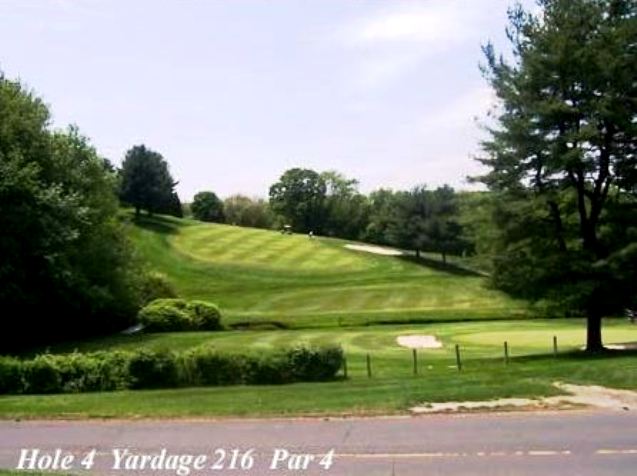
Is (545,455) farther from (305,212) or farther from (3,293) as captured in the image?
(305,212)

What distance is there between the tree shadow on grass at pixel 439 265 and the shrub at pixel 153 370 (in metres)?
71.4

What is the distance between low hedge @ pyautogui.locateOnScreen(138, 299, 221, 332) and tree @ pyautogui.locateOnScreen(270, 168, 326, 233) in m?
108

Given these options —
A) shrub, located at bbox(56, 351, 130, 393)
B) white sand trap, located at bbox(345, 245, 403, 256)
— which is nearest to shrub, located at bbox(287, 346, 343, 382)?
shrub, located at bbox(56, 351, 130, 393)

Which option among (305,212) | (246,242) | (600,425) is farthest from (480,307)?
(305,212)

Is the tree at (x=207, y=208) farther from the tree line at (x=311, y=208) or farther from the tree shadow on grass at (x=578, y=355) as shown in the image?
the tree shadow on grass at (x=578, y=355)

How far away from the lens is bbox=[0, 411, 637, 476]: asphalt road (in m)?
11.4

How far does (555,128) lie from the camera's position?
3070 cm

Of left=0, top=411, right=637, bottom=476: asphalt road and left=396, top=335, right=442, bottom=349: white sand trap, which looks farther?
left=396, top=335, right=442, bottom=349: white sand trap

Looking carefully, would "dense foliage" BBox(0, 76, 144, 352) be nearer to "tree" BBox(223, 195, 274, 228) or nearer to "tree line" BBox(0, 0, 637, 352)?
"tree line" BBox(0, 0, 637, 352)

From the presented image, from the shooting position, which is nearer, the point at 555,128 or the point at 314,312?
the point at 555,128

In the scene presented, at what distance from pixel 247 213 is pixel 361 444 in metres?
154

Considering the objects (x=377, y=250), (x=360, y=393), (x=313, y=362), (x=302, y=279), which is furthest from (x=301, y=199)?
(x=360, y=393)

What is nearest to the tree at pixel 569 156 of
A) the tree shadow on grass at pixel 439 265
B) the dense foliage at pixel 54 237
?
the dense foliage at pixel 54 237

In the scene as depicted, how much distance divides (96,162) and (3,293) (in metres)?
13.1
